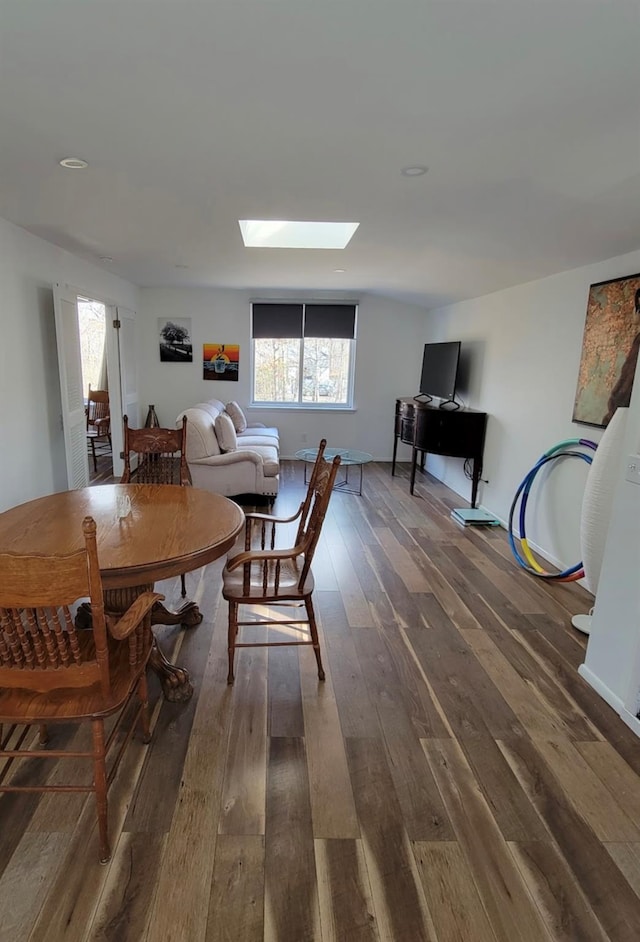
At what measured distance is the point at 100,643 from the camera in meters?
1.35

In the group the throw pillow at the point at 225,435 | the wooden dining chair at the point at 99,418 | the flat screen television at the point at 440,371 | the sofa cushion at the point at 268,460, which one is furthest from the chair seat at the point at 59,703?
the wooden dining chair at the point at 99,418

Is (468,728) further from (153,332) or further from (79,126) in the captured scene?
(153,332)

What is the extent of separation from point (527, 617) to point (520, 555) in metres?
0.95

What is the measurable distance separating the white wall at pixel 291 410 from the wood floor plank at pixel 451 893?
570cm

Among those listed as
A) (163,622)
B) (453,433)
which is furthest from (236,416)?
(163,622)

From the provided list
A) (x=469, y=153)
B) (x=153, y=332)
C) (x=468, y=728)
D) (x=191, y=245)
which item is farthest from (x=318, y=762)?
(x=153, y=332)

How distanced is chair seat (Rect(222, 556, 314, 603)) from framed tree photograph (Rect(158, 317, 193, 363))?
16.1ft

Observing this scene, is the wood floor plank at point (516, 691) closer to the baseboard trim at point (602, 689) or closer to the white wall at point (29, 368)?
the baseboard trim at point (602, 689)

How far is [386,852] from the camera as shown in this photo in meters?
1.47

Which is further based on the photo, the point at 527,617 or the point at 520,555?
the point at 520,555

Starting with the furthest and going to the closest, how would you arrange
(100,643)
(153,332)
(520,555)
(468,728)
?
(153,332)
(520,555)
(468,728)
(100,643)

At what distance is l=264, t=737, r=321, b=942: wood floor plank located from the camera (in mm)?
1277

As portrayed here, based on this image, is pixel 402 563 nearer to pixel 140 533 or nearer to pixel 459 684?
pixel 459 684

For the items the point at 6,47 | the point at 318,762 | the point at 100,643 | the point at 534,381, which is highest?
the point at 6,47
